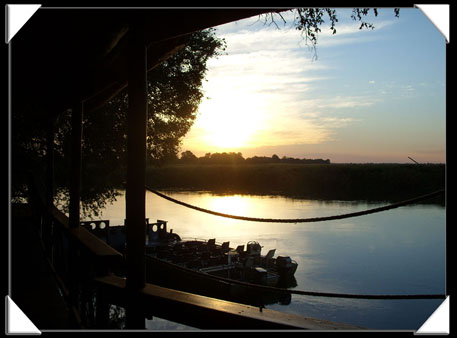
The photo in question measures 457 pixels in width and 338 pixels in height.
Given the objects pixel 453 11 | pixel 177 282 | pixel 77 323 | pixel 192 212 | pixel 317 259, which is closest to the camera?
pixel 453 11

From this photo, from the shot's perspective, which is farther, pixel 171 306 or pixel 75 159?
pixel 75 159

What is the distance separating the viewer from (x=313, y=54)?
4855 mm

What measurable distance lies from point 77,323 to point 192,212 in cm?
5367

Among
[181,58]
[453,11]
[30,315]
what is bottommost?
[30,315]

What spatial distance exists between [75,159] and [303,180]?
2590 inches

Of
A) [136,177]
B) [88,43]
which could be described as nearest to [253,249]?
[88,43]

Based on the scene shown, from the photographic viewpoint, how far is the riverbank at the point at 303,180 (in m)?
57.9

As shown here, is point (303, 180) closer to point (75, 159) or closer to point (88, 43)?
point (75, 159)

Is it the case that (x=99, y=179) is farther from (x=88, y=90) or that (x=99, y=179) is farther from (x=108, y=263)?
(x=108, y=263)

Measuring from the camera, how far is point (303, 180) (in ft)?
229

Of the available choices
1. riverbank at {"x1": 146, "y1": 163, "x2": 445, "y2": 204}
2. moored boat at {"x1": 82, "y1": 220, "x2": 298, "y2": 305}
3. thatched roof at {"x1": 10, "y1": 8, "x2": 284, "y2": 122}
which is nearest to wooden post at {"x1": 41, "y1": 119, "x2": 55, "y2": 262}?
thatched roof at {"x1": 10, "y1": 8, "x2": 284, "y2": 122}

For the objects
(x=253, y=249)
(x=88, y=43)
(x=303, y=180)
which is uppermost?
(x=88, y=43)

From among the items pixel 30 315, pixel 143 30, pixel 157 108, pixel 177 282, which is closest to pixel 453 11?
pixel 143 30

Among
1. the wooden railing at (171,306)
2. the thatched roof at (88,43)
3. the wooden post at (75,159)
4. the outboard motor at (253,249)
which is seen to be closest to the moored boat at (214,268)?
the outboard motor at (253,249)
